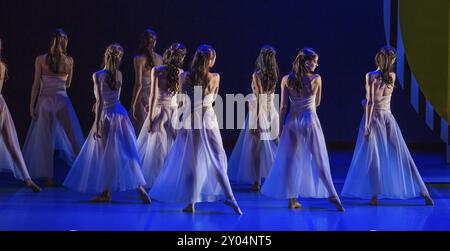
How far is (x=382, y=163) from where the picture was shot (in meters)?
8.28

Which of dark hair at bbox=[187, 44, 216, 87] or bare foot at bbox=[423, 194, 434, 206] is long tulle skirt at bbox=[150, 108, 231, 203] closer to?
dark hair at bbox=[187, 44, 216, 87]

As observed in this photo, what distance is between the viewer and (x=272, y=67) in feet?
29.8

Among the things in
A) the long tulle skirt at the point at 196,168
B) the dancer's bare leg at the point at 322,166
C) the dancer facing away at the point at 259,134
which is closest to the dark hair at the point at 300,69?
the dancer's bare leg at the point at 322,166

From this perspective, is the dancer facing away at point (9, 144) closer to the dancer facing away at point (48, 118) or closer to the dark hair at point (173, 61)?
the dancer facing away at point (48, 118)

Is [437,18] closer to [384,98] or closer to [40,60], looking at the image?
[384,98]

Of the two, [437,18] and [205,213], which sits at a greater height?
[437,18]

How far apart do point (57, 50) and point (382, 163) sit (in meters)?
3.62

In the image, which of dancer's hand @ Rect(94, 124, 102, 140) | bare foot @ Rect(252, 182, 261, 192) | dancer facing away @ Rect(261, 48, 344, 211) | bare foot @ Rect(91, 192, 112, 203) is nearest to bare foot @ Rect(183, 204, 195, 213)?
dancer facing away @ Rect(261, 48, 344, 211)

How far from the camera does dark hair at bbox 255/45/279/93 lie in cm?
899

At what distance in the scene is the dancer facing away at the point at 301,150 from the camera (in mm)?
7852
